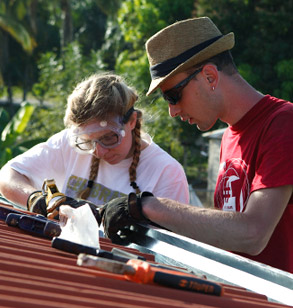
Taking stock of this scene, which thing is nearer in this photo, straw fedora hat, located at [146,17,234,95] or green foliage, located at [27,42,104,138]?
straw fedora hat, located at [146,17,234,95]

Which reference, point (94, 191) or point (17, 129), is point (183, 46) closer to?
point (94, 191)

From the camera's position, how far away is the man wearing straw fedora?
8.85ft

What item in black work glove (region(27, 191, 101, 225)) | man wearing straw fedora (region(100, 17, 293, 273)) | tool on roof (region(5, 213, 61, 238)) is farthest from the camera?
black work glove (region(27, 191, 101, 225))

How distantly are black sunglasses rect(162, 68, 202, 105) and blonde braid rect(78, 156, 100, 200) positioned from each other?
1116 millimetres

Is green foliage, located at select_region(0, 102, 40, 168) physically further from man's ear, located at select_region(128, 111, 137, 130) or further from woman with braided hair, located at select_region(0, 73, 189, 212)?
man's ear, located at select_region(128, 111, 137, 130)

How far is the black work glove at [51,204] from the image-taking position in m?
3.17

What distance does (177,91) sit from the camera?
3.21 meters

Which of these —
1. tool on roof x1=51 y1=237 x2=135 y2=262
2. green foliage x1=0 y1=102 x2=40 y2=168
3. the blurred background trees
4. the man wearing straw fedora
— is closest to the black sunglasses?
the man wearing straw fedora

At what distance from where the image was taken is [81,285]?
170cm

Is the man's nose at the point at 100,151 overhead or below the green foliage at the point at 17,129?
below

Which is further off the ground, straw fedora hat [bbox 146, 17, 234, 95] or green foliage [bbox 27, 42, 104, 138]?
green foliage [bbox 27, 42, 104, 138]

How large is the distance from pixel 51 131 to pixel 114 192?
17.1 metres

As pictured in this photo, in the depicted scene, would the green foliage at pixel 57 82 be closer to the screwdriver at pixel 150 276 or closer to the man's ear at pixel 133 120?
the man's ear at pixel 133 120

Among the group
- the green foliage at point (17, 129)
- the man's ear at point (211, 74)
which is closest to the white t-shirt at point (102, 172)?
the man's ear at point (211, 74)
